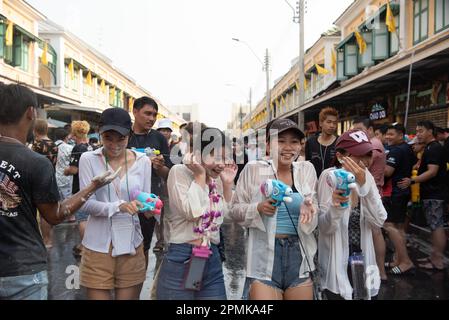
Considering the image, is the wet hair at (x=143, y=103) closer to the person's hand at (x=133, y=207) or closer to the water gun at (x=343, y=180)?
the person's hand at (x=133, y=207)

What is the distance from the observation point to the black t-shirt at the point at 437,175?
18.2ft

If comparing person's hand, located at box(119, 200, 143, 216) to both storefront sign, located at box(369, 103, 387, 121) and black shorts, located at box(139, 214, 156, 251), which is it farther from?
storefront sign, located at box(369, 103, 387, 121)

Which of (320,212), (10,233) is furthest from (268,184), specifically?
(10,233)

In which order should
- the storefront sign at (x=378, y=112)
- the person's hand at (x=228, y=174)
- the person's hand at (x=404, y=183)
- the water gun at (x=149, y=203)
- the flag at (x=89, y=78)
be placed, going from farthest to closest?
the flag at (x=89, y=78), the storefront sign at (x=378, y=112), the person's hand at (x=404, y=183), the person's hand at (x=228, y=174), the water gun at (x=149, y=203)

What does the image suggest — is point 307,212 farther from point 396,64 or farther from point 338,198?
point 396,64

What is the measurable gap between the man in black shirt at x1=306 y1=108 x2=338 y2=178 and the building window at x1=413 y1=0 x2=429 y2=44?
1133 cm

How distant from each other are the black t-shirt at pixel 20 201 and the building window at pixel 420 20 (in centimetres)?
1490

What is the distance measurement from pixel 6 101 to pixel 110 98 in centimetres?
4033

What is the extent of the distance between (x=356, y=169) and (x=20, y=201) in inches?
79.4

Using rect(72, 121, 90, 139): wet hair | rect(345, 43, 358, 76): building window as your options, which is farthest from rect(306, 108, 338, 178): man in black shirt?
rect(345, 43, 358, 76): building window

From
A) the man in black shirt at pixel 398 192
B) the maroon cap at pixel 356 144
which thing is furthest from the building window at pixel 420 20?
the maroon cap at pixel 356 144

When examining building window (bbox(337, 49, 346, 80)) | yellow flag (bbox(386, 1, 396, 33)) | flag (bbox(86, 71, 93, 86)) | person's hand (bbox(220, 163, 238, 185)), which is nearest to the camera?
person's hand (bbox(220, 163, 238, 185))

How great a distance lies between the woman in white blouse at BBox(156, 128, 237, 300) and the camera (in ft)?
8.64
